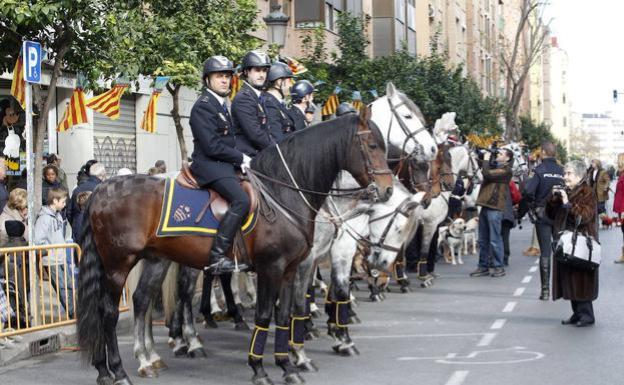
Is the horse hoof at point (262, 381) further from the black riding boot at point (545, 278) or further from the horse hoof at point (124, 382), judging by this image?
the black riding boot at point (545, 278)

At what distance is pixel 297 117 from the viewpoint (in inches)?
448

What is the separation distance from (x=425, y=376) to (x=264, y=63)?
3444 millimetres

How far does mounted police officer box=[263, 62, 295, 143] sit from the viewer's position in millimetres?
10742

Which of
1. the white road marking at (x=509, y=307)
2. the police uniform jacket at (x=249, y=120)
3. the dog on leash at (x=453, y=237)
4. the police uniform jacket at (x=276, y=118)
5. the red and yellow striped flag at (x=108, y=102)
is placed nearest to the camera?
the police uniform jacket at (x=249, y=120)

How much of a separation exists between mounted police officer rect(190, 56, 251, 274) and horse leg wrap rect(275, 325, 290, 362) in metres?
0.73

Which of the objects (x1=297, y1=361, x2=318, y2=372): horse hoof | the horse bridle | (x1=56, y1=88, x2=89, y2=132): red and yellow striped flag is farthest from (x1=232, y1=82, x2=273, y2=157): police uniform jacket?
(x1=56, y1=88, x2=89, y2=132): red and yellow striped flag

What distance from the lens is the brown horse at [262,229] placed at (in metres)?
8.98

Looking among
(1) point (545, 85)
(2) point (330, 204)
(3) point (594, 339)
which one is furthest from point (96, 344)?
(1) point (545, 85)

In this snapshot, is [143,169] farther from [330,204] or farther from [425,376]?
[425,376]

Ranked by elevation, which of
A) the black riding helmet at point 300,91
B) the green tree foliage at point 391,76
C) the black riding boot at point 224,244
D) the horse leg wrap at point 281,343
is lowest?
the horse leg wrap at point 281,343

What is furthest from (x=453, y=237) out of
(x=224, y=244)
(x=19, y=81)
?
(x=224, y=244)

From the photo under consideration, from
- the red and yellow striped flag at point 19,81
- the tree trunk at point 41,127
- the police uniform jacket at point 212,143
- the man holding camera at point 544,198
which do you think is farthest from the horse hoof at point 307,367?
the man holding camera at point 544,198

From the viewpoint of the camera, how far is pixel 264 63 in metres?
10.4

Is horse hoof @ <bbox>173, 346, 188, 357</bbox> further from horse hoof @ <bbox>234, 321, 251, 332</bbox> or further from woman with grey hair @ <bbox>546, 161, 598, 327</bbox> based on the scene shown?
woman with grey hair @ <bbox>546, 161, 598, 327</bbox>
